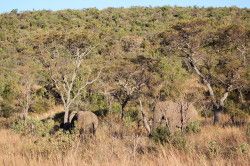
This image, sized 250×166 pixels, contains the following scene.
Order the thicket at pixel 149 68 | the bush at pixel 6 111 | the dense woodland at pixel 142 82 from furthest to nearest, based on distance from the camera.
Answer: the bush at pixel 6 111
the thicket at pixel 149 68
the dense woodland at pixel 142 82

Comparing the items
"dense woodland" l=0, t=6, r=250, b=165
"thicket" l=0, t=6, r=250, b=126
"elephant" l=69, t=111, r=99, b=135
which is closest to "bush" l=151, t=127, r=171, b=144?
"dense woodland" l=0, t=6, r=250, b=165

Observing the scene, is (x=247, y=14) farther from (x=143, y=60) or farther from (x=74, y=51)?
(x=74, y=51)

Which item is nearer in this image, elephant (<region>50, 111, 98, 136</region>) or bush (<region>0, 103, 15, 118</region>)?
elephant (<region>50, 111, 98, 136</region>)

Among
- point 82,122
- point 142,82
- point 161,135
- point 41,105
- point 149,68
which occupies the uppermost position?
point 149,68

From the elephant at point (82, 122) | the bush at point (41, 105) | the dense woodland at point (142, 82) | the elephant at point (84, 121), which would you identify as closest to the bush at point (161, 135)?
the dense woodland at point (142, 82)

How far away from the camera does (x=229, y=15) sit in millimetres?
57094

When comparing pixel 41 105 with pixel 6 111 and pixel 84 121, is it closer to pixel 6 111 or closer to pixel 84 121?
pixel 6 111

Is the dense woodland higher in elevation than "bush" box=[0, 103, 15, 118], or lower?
higher

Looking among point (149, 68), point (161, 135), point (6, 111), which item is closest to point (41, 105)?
point (6, 111)

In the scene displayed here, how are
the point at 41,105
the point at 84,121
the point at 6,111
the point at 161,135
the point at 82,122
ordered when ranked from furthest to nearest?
the point at 41,105 < the point at 6,111 < the point at 82,122 < the point at 84,121 < the point at 161,135

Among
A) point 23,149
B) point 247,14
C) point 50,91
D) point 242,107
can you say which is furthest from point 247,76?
point 247,14

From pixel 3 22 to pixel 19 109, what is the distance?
3343 cm

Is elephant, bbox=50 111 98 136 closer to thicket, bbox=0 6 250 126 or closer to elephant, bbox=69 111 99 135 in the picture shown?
elephant, bbox=69 111 99 135

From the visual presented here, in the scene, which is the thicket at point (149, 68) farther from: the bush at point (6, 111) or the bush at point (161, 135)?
the bush at point (161, 135)
